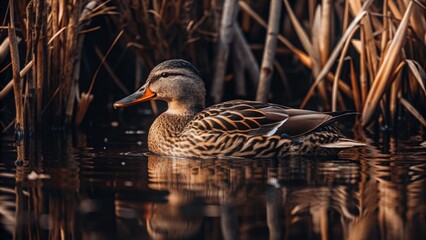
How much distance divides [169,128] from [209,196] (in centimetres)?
239

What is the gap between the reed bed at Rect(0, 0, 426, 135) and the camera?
8523 millimetres

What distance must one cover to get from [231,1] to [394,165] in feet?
14.2

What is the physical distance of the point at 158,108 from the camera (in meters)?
11.4

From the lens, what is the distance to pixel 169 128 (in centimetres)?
788

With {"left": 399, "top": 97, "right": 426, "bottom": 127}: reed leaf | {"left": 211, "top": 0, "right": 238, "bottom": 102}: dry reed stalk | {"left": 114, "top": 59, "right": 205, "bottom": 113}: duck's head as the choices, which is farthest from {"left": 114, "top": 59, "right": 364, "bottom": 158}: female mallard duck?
{"left": 211, "top": 0, "right": 238, "bottom": 102}: dry reed stalk

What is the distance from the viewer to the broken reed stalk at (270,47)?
999 cm

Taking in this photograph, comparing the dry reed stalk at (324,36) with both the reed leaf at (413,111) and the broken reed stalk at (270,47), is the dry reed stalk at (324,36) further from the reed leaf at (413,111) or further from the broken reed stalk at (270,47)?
the reed leaf at (413,111)

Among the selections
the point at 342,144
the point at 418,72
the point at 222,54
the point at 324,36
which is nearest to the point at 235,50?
the point at 222,54

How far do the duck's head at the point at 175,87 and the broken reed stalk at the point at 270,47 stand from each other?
2032mm

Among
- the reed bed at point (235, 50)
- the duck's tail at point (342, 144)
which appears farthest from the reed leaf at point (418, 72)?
the duck's tail at point (342, 144)

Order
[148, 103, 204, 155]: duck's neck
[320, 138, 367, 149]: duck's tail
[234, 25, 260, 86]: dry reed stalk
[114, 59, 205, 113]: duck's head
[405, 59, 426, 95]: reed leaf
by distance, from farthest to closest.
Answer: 1. [234, 25, 260, 86]: dry reed stalk
2. [405, 59, 426, 95]: reed leaf
3. [114, 59, 205, 113]: duck's head
4. [148, 103, 204, 155]: duck's neck
5. [320, 138, 367, 149]: duck's tail

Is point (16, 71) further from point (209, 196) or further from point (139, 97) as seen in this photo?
point (209, 196)

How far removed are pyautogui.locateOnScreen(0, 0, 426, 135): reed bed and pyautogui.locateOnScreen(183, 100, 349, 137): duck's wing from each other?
1546 mm

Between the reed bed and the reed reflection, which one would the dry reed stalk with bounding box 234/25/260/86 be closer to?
the reed bed
